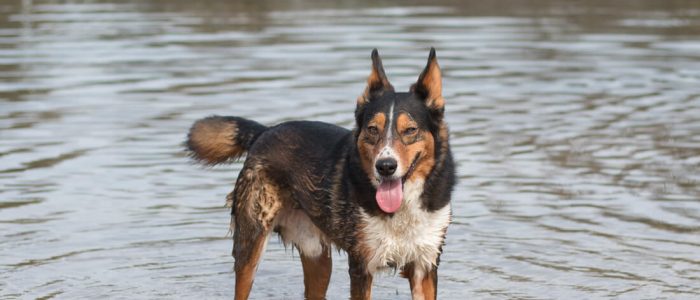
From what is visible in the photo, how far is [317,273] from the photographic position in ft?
32.0

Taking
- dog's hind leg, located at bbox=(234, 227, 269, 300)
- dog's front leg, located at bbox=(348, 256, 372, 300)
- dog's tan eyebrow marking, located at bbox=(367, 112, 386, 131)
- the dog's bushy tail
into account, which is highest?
dog's tan eyebrow marking, located at bbox=(367, 112, 386, 131)

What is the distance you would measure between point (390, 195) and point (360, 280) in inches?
27.0

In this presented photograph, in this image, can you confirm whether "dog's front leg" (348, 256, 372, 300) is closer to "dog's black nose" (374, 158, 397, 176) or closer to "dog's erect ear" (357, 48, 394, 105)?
"dog's black nose" (374, 158, 397, 176)

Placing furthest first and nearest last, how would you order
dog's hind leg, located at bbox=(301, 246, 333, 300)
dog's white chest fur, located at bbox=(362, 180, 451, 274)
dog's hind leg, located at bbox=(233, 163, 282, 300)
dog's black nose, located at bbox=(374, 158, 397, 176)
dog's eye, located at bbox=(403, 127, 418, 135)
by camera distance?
dog's hind leg, located at bbox=(301, 246, 333, 300) → dog's hind leg, located at bbox=(233, 163, 282, 300) → dog's white chest fur, located at bbox=(362, 180, 451, 274) → dog's eye, located at bbox=(403, 127, 418, 135) → dog's black nose, located at bbox=(374, 158, 397, 176)

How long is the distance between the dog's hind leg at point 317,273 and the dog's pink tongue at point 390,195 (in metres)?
1.58

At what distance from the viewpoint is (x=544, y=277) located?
1041 cm

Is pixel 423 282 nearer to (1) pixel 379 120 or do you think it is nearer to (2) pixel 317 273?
(1) pixel 379 120

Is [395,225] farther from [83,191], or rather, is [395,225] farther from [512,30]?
[512,30]

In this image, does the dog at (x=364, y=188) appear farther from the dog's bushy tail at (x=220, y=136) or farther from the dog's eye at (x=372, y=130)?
the dog's bushy tail at (x=220, y=136)

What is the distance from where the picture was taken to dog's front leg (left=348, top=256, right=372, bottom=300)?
334 inches

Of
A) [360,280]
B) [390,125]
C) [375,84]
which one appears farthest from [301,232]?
[390,125]

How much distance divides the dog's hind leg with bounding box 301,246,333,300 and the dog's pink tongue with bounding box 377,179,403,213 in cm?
158

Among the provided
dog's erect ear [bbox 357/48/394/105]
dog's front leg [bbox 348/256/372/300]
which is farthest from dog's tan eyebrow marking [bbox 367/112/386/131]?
dog's front leg [bbox 348/256/372/300]

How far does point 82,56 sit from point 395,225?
16.2 meters
